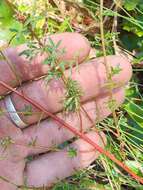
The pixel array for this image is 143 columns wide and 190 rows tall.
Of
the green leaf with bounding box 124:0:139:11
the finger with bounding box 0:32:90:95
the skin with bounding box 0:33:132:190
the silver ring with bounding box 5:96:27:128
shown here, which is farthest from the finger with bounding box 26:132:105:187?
the green leaf with bounding box 124:0:139:11

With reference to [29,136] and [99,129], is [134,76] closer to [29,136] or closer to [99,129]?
[99,129]

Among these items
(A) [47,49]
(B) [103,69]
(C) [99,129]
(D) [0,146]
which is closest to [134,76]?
(C) [99,129]

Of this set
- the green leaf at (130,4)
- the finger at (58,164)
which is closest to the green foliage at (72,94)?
the finger at (58,164)

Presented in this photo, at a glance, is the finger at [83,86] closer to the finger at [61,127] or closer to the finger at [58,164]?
the finger at [61,127]

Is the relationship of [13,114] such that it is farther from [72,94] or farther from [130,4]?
[130,4]

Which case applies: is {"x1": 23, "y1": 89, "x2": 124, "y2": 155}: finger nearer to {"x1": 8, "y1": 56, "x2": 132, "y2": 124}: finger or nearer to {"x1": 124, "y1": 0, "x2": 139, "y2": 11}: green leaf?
{"x1": 8, "y1": 56, "x2": 132, "y2": 124}: finger

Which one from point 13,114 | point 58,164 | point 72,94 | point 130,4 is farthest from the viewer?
point 130,4

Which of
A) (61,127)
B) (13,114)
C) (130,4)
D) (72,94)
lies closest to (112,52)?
(130,4)
